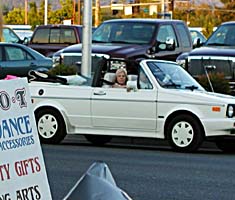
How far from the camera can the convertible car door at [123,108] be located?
14.0 m

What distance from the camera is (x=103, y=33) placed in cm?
2100

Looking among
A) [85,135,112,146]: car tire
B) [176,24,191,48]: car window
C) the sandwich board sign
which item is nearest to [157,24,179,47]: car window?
[176,24,191,48]: car window

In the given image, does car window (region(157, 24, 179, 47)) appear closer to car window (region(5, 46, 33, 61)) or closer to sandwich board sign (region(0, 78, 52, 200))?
car window (region(5, 46, 33, 61))

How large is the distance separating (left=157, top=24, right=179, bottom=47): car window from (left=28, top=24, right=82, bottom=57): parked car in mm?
6719

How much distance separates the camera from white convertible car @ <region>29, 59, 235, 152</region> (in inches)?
537

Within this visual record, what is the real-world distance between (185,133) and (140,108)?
87cm

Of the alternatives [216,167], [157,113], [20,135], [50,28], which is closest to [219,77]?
[157,113]

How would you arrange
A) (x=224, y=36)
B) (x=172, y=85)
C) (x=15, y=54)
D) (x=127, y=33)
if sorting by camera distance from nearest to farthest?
(x=172, y=85) < (x=224, y=36) < (x=127, y=33) < (x=15, y=54)

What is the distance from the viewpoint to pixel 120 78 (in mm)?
14352

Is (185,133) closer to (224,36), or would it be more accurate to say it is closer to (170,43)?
(224,36)

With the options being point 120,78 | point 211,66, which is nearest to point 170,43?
point 211,66

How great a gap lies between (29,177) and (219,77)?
44.0 ft

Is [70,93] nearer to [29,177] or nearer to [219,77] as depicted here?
[219,77]

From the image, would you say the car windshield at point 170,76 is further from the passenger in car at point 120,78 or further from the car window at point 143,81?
the passenger in car at point 120,78
